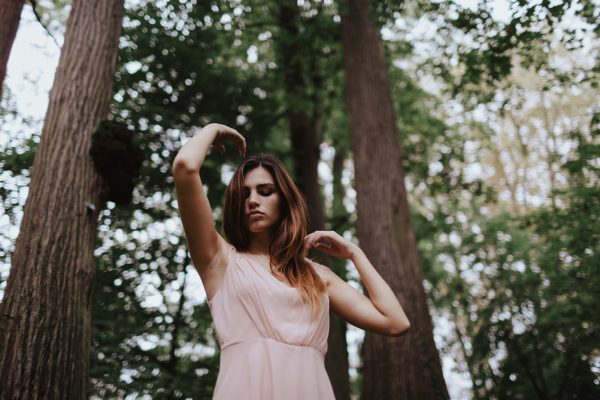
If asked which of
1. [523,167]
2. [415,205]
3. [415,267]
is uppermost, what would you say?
[523,167]

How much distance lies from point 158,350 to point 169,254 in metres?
1.44

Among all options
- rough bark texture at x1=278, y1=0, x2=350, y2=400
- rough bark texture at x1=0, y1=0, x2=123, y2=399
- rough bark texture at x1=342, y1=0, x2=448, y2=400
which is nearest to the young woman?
rough bark texture at x1=0, y1=0, x2=123, y2=399

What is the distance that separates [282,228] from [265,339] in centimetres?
66

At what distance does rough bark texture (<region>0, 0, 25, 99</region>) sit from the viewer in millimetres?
4289

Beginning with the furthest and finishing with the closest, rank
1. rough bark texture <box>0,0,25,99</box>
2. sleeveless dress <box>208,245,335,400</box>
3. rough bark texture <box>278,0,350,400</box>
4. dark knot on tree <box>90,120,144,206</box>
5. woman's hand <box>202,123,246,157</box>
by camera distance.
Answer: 1. rough bark texture <box>278,0,350,400</box>
2. rough bark texture <box>0,0,25,99</box>
3. dark knot on tree <box>90,120,144,206</box>
4. woman's hand <box>202,123,246,157</box>
5. sleeveless dress <box>208,245,335,400</box>

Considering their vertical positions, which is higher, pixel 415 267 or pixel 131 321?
pixel 415 267

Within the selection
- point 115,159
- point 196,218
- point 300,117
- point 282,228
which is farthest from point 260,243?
point 300,117

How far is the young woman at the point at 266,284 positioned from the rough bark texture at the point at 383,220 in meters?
2.76

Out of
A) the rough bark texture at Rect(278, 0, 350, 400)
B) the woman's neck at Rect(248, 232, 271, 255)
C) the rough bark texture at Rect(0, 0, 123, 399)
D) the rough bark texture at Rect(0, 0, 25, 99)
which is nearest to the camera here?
the woman's neck at Rect(248, 232, 271, 255)

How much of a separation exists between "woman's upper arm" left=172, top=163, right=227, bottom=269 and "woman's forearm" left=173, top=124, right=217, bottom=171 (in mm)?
22

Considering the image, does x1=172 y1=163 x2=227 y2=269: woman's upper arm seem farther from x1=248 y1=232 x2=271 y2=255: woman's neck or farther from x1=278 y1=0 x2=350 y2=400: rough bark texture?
x1=278 y1=0 x2=350 y2=400: rough bark texture

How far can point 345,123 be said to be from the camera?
42.9ft

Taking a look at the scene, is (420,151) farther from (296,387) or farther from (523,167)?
(296,387)

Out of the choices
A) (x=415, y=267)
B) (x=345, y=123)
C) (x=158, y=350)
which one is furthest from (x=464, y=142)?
(x=158, y=350)
